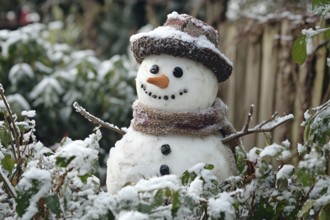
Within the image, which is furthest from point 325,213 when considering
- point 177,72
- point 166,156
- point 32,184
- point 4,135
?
point 4,135

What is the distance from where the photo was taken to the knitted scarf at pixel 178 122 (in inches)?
80.5

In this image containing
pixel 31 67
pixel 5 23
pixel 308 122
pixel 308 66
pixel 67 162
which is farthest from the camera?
pixel 5 23

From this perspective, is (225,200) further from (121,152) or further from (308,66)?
(308,66)

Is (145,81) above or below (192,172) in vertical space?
above

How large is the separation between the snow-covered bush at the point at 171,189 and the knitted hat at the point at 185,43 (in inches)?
13.3

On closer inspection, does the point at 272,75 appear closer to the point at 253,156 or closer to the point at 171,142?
the point at 171,142

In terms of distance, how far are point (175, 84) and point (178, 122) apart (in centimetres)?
13

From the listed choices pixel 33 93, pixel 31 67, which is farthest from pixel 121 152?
pixel 31 67

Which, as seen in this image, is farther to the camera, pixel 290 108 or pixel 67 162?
pixel 290 108

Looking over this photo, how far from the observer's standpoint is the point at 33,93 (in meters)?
3.98

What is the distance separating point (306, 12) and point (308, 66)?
0.27 metres

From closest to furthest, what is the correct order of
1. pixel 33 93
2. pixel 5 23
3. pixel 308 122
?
pixel 308 122
pixel 33 93
pixel 5 23

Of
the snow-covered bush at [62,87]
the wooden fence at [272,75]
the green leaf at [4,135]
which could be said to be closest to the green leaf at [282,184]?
the green leaf at [4,135]

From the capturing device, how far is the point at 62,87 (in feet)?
13.5
